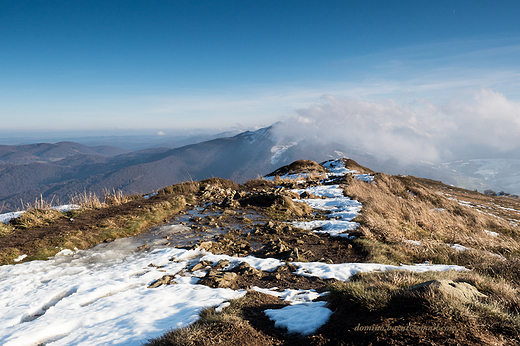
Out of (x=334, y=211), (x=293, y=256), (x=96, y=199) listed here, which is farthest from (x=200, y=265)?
(x=96, y=199)

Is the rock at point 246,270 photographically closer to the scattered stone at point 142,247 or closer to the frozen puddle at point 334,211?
the scattered stone at point 142,247

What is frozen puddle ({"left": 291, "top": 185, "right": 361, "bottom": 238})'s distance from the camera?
9562mm

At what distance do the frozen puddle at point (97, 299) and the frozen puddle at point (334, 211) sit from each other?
505 cm

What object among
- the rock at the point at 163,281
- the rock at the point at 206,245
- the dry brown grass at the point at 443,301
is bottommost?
the rock at the point at 206,245

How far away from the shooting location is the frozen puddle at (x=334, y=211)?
31.4ft

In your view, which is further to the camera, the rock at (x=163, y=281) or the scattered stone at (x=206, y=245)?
the scattered stone at (x=206, y=245)

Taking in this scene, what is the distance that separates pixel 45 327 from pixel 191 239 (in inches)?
191

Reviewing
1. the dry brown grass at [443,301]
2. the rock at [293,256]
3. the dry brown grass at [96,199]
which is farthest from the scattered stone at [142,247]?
the dry brown grass at [443,301]

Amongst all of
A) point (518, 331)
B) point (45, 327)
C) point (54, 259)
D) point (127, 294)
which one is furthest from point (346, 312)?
point (54, 259)

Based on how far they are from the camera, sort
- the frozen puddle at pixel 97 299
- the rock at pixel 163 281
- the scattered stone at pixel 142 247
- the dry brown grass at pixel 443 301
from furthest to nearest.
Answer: the scattered stone at pixel 142 247
the rock at pixel 163 281
the frozen puddle at pixel 97 299
the dry brown grass at pixel 443 301

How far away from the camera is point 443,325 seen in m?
2.66

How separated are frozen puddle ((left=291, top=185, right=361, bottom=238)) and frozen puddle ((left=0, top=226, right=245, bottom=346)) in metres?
5.05

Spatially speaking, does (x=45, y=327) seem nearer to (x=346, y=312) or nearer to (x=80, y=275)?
(x=80, y=275)

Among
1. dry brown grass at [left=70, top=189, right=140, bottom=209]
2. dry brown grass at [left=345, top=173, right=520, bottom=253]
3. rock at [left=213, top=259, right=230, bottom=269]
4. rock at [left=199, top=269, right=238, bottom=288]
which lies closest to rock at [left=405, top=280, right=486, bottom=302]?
rock at [left=199, top=269, right=238, bottom=288]
